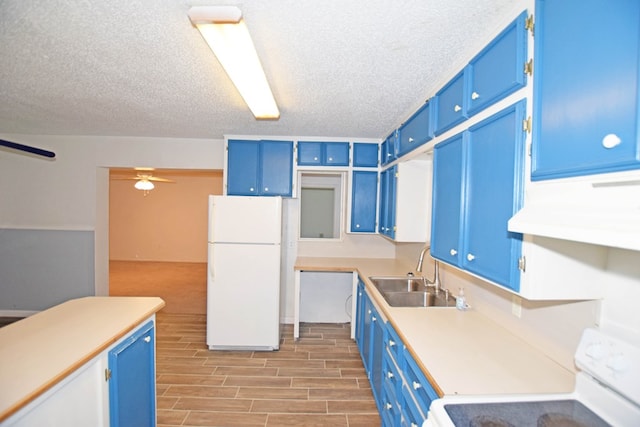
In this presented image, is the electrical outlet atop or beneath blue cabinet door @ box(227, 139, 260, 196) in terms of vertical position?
beneath

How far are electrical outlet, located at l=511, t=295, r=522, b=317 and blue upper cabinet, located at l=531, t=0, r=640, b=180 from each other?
0.85m

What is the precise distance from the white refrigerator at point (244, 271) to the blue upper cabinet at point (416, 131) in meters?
1.39

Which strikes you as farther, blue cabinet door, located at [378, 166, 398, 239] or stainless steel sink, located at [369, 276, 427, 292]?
blue cabinet door, located at [378, 166, 398, 239]

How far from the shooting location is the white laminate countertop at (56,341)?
3.41 feet

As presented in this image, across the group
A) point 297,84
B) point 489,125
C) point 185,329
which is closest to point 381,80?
point 297,84

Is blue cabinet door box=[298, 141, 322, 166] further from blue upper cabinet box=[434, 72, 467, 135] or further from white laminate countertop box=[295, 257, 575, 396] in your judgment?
white laminate countertop box=[295, 257, 575, 396]

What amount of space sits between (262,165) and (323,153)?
0.75 metres

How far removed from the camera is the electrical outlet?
61.3 inches

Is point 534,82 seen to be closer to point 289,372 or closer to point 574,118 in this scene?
point 574,118

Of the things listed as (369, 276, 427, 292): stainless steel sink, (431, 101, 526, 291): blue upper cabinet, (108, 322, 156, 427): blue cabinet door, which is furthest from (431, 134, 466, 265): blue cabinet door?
(108, 322, 156, 427): blue cabinet door

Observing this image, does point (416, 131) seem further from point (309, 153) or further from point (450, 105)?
point (309, 153)

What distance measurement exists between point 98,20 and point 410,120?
2.11 meters

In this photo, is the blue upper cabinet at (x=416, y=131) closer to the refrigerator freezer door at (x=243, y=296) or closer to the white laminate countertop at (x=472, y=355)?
the white laminate countertop at (x=472, y=355)

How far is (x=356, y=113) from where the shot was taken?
2.70m
